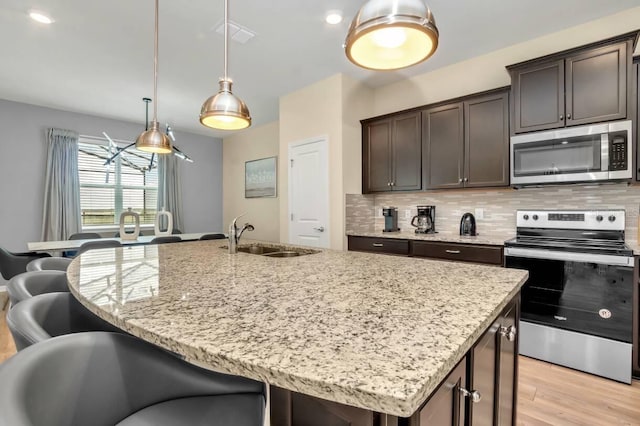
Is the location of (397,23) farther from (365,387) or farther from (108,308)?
(108,308)

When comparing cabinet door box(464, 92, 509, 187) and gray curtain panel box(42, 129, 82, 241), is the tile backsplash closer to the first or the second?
cabinet door box(464, 92, 509, 187)

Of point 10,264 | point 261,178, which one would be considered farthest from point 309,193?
point 10,264

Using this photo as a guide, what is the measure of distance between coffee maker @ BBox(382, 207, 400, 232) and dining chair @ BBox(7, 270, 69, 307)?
3.00m

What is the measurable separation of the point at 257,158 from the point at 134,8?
138 inches

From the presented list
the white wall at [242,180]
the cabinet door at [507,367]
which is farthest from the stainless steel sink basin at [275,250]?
the white wall at [242,180]

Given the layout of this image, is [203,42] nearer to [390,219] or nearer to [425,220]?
[390,219]

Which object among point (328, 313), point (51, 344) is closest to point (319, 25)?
point (328, 313)

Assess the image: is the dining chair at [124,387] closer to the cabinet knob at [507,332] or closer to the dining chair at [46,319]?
the dining chair at [46,319]

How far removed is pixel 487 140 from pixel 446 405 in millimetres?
2755

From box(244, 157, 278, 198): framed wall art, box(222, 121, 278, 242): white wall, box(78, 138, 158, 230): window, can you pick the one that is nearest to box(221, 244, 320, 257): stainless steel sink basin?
box(222, 121, 278, 242): white wall

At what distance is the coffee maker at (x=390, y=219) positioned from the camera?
3666 mm

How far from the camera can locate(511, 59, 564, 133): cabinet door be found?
2.44 meters

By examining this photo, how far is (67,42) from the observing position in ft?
9.60

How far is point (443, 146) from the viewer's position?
3.20m
